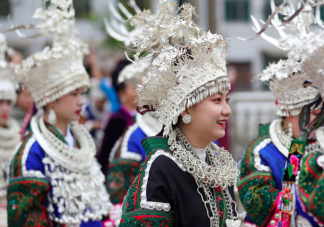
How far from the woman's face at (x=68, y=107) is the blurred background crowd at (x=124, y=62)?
2.24 feet

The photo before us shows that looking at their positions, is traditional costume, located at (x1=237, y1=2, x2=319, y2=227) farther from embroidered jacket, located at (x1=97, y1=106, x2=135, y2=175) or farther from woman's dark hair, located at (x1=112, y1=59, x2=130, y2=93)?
woman's dark hair, located at (x1=112, y1=59, x2=130, y2=93)

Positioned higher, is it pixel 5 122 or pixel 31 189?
pixel 5 122

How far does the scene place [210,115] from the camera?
96.3 inches

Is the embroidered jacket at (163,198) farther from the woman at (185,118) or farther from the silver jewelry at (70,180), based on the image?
the silver jewelry at (70,180)

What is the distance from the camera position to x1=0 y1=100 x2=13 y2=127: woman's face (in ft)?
15.0

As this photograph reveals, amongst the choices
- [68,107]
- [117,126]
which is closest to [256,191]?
[68,107]

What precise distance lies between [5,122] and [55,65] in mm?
1199

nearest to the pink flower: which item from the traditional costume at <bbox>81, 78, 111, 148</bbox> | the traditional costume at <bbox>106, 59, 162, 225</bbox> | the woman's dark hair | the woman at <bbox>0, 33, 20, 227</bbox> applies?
the traditional costume at <bbox>106, 59, 162, 225</bbox>

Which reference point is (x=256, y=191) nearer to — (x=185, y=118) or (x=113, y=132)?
(x=185, y=118)

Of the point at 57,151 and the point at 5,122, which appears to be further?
the point at 5,122

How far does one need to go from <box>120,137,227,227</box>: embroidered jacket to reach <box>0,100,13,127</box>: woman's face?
8.70 feet

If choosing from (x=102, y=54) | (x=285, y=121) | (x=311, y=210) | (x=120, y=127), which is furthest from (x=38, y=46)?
(x=311, y=210)

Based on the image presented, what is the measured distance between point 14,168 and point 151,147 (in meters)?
1.44

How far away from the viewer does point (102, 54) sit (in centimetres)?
1476
